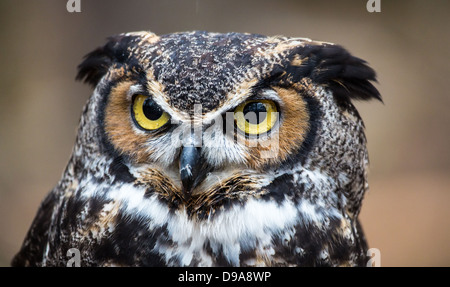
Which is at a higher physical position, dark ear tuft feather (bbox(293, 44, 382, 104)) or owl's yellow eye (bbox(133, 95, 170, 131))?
dark ear tuft feather (bbox(293, 44, 382, 104))

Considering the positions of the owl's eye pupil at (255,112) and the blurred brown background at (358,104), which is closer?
the owl's eye pupil at (255,112)

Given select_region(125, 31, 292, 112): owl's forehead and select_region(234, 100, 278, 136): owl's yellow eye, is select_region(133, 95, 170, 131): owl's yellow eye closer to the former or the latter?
select_region(125, 31, 292, 112): owl's forehead

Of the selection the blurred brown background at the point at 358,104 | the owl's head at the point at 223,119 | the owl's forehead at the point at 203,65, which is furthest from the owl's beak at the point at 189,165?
the blurred brown background at the point at 358,104

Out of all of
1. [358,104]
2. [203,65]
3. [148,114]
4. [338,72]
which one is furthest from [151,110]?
[358,104]

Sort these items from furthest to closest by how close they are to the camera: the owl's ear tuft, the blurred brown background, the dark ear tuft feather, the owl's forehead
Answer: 1. the blurred brown background
2. the owl's ear tuft
3. the dark ear tuft feather
4. the owl's forehead

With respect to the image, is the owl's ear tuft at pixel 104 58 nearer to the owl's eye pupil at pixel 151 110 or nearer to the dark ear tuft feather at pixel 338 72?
the owl's eye pupil at pixel 151 110

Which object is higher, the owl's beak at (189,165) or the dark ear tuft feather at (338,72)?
the dark ear tuft feather at (338,72)

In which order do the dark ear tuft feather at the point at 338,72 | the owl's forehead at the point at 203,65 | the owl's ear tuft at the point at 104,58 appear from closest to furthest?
the owl's forehead at the point at 203,65 < the dark ear tuft feather at the point at 338,72 < the owl's ear tuft at the point at 104,58

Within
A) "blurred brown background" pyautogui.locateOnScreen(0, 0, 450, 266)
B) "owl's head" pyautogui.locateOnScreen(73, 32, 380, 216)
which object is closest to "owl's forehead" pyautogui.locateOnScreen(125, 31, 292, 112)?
"owl's head" pyautogui.locateOnScreen(73, 32, 380, 216)
